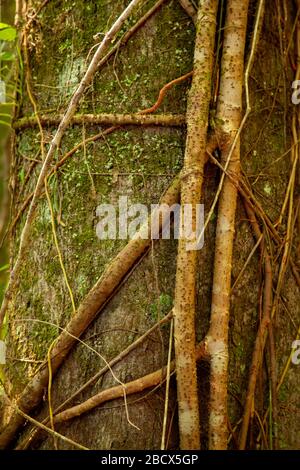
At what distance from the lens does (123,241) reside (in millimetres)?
1705

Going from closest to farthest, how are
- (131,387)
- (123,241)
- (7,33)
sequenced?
(131,387) < (123,241) < (7,33)

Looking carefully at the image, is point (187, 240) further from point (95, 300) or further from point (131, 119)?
point (131, 119)

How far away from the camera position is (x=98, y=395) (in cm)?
160

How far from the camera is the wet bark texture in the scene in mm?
1625

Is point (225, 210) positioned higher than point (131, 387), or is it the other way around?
point (225, 210)

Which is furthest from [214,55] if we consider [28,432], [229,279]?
[28,432]

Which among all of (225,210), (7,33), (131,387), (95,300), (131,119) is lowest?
(131,387)

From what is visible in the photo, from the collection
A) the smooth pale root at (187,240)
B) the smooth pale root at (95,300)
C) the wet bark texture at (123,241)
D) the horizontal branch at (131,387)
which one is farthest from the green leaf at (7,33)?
the horizontal branch at (131,387)

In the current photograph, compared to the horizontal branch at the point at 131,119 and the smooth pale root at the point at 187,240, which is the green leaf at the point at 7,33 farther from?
the smooth pale root at the point at 187,240

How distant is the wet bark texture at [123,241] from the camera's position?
162 centimetres

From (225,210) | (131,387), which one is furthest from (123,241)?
(131,387)

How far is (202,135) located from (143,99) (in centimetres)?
26

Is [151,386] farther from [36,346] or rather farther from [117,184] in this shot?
[117,184]

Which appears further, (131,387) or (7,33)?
(7,33)
